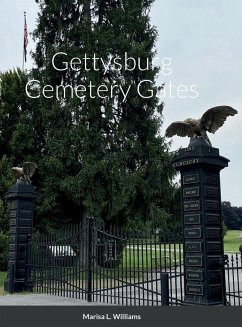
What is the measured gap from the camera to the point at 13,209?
1418 cm

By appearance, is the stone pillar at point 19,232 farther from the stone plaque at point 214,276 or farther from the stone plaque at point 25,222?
the stone plaque at point 214,276

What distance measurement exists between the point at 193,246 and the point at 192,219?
53cm

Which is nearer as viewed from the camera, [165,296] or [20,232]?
[165,296]

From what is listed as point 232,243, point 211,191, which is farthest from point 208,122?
point 232,243

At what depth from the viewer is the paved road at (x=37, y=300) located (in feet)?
35.4

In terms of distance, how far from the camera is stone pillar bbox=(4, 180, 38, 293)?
1348 cm

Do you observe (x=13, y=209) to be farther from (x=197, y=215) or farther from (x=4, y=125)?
(x=4, y=125)

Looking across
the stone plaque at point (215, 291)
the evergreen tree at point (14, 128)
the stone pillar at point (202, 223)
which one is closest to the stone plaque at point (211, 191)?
the stone pillar at point (202, 223)

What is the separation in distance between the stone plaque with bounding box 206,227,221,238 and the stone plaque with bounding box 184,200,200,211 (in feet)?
1.54

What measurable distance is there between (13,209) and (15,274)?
2092 millimetres

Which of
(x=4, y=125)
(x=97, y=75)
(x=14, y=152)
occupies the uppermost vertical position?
(x=97, y=75)

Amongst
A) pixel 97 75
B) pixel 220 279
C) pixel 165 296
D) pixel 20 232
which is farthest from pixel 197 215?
pixel 97 75

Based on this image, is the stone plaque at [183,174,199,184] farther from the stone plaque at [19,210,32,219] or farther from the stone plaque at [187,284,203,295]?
the stone plaque at [19,210,32,219]

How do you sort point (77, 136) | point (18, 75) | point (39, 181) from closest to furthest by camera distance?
A: 1. point (77, 136)
2. point (39, 181)
3. point (18, 75)
